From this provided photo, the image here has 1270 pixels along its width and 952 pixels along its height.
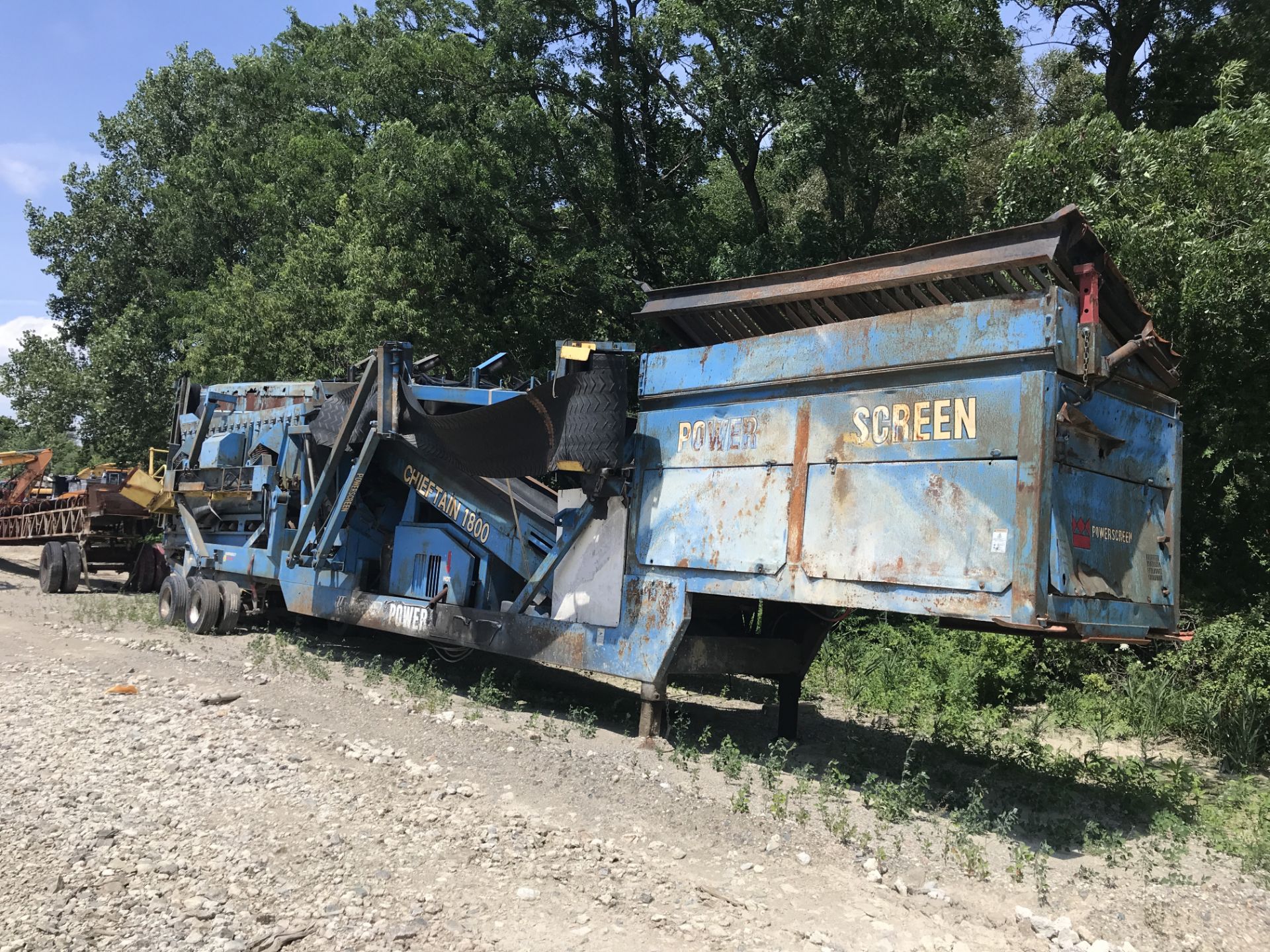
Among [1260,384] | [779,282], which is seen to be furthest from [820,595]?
[1260,384]

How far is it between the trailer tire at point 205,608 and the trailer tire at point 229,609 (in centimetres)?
4

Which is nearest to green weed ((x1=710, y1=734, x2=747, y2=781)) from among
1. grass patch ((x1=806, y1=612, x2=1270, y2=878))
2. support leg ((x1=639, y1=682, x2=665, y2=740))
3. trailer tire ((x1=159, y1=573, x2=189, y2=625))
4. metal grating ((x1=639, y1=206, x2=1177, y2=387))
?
support leg ((x1=639, y1=682, x2=665, y2=740))

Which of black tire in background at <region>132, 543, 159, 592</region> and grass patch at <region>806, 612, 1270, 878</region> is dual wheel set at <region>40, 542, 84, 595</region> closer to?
black tire in background at <region>132, 543, 159, 592</region>

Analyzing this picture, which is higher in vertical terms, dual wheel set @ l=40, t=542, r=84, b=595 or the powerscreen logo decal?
the powerscreen logo decal

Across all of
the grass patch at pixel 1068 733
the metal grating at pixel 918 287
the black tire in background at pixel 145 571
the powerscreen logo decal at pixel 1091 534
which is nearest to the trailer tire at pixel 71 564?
the black tire in background at pixel 145 571

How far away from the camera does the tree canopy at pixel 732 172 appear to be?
8273mm

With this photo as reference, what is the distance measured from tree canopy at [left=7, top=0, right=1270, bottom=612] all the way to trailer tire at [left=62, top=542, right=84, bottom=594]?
494cm

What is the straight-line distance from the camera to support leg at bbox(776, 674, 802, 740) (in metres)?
7.59

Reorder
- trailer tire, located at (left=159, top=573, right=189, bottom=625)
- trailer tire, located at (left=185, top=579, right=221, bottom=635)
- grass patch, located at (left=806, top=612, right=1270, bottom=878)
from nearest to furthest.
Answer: grass patch, located at (left=806, top=612, right=1270, bottom=878)
trailer tire, located at (left=185, top=579, right=221, bottom=635)
trailer tire, located at (left=159, top=573, right=189, bottom=625)

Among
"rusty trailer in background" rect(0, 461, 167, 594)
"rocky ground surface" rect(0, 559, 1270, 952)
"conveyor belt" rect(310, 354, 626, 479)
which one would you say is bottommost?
"rocky ground surface" rect(0, 559, 1270, 952)

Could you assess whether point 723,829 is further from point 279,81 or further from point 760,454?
point 279,81

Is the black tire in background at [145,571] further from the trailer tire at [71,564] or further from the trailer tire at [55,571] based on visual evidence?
the trailer tire at [55,571]

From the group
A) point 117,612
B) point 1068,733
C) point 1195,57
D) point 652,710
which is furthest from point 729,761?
point 1195,57

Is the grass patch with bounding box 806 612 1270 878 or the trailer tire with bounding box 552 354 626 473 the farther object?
the trailer tire with bounding box 552 354 626 473
